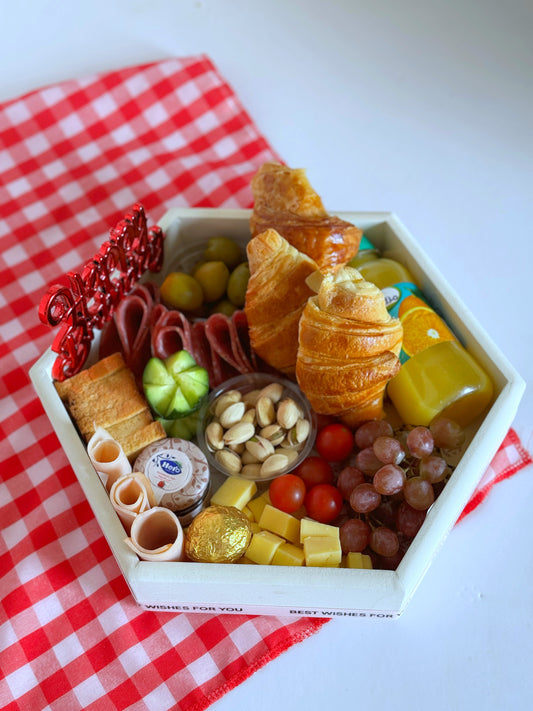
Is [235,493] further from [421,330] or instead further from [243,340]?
[421,330]

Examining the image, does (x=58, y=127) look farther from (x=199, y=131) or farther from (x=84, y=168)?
(x=199, y=131)

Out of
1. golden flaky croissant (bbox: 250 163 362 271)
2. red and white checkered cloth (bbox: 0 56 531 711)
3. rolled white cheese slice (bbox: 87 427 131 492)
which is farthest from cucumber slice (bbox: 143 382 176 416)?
golden flaky croissant (bbox: 250 163 362 271)

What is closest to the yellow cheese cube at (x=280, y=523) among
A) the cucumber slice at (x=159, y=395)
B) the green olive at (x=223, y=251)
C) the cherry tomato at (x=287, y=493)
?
the cherry tomato at (x=287, y=493)

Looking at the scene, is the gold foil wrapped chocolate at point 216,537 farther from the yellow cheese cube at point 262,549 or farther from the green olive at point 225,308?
the green olive at point 225,308

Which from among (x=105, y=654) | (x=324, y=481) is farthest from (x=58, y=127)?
(x=105, y=654)

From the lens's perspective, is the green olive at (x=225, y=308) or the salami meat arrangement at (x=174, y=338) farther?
the green olive at (x=225, y=308)

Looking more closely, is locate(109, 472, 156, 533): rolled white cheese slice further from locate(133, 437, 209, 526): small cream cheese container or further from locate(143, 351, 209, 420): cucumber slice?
locate(143, 351, 209, 420): cucumber slice

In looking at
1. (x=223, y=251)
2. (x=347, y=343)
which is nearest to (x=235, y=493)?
(x=347, y=343)

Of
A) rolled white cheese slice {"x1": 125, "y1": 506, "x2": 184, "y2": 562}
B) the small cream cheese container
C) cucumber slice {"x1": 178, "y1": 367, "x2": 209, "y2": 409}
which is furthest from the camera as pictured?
cucumber slice {"x1": 178, "y1": 367, "x2": 209, "y2": 409}
